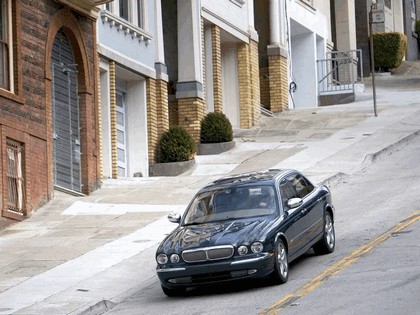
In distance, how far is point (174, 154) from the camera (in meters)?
31.7

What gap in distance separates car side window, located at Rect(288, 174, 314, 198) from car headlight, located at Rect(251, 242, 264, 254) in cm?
222

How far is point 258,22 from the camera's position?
4266cm

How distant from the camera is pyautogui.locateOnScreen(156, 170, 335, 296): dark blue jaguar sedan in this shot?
16.6 m

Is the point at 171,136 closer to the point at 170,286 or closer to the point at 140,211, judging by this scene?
the point at 140,211

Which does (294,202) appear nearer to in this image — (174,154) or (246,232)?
(246,232)

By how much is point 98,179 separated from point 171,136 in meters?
3.95

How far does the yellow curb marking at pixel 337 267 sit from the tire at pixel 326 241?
41cm

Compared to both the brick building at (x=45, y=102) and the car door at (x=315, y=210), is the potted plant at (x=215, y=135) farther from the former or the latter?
the car door at (x=315, y=210)

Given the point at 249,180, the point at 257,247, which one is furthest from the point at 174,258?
the point at 249,180

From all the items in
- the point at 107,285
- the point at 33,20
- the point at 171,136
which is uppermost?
the point at 33,20

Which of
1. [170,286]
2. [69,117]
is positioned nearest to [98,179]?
[69,117]

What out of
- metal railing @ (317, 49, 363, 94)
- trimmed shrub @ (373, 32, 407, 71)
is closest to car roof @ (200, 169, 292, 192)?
metal railing @ (317, 49, 363, 94)

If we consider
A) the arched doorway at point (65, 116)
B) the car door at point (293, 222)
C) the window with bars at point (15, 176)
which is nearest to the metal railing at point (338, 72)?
the arched doorway at point (65, 116)

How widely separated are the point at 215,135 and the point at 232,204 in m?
16.0
